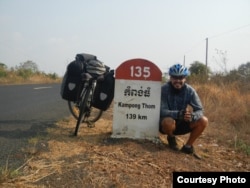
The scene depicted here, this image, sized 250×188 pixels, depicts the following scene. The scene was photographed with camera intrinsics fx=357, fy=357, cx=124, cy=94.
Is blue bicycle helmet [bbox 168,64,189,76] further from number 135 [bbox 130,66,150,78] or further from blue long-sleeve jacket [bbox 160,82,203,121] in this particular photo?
number 135 [bbox 130,66,150,78]

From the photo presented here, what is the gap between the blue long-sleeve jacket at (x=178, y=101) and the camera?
18.3ft

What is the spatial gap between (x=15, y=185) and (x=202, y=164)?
8.50 feet

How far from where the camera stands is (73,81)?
6.30m

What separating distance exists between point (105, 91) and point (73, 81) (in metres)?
0.60

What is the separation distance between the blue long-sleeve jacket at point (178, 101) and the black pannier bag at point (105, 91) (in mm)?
928

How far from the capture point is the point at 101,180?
389 cm

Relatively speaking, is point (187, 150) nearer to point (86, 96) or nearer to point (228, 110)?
point (86, 96)

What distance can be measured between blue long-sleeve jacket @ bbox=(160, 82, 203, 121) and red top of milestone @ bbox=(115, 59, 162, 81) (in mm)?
258

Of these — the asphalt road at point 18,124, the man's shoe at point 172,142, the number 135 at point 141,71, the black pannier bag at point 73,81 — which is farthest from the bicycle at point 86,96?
the man's shoe at point 172,142

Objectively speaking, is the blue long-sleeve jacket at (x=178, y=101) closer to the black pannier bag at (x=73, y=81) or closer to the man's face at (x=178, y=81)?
the man's face at (x=178, y=81)

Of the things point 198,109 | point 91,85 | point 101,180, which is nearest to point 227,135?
point 198,109

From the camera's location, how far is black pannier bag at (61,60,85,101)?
6.19 m

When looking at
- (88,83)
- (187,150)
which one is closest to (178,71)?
(187,150)

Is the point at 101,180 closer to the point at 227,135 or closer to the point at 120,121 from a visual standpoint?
the point at 120,121
